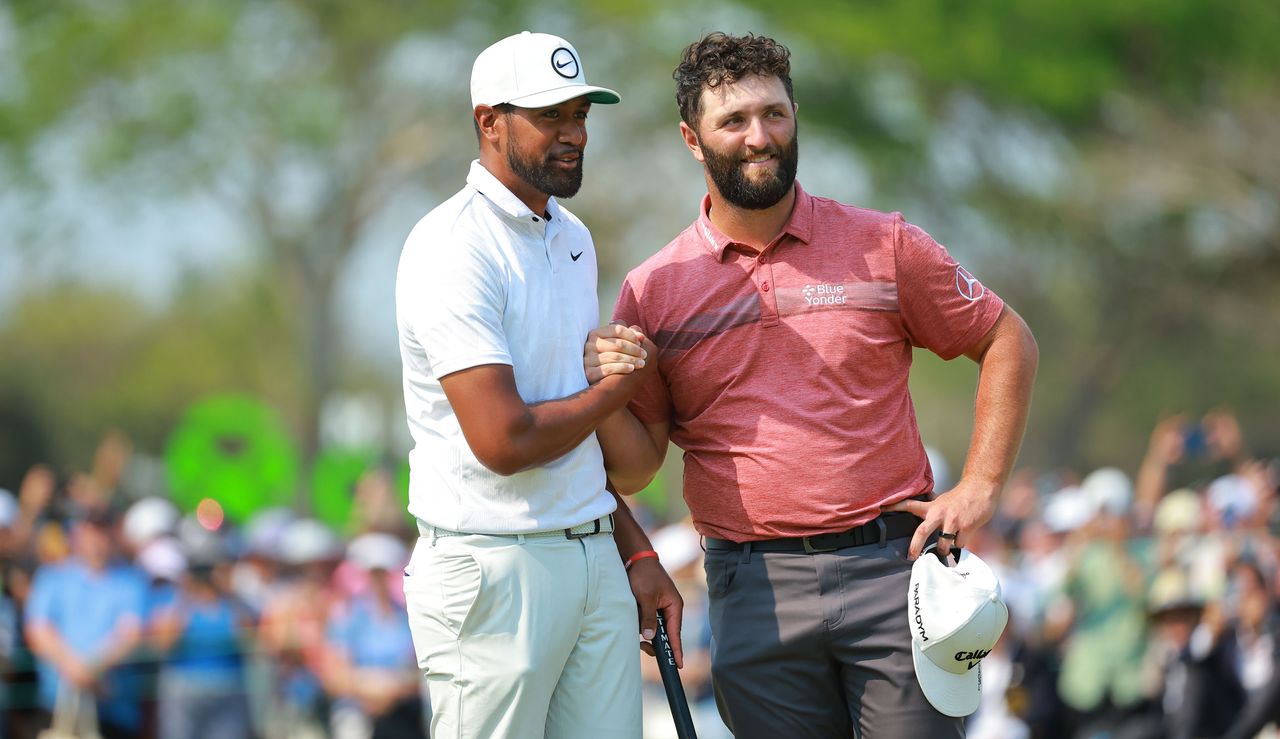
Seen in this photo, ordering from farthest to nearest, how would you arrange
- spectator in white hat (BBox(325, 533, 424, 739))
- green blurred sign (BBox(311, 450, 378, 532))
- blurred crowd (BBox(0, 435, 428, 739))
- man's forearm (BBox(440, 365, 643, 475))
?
green blurred sign (BBox(311, 450, 378, 532))
blurred crowd (BBox(0, 435, 428, 739))
spectator in white hat (BBox(325, 533, 424, 739))
man's forearm (BBox(440, 365, 643, 475))

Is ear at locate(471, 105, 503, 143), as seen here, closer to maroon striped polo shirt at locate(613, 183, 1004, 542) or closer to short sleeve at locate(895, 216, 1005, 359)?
maroon striped polo shirt at locate(613, 183, 1004, 542)

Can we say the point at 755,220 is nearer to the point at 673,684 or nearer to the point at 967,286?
the point at 967,286

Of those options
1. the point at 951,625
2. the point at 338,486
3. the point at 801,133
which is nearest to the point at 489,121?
the point at 951,625

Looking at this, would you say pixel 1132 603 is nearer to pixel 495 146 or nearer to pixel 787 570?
pixel 787 570

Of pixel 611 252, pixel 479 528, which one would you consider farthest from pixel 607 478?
pixel 611 252

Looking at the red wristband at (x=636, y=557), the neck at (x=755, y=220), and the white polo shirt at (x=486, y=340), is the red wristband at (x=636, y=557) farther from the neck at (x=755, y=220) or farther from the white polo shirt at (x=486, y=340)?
the neck at (x=755, y=220)

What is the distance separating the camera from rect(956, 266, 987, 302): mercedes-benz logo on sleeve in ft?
14.8

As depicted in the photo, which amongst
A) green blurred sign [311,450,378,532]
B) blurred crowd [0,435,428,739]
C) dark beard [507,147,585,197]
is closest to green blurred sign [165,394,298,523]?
green blurred sign [311,450,378,532]

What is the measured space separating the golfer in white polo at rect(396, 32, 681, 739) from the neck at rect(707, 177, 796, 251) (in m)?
0.52

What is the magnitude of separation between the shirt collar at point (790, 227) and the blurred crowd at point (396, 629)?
16.5 ft

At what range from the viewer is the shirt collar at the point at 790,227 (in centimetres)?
456

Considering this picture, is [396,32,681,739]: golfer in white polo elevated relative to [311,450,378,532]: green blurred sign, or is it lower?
elevated

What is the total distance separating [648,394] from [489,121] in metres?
0.92

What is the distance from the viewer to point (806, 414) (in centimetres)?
444
